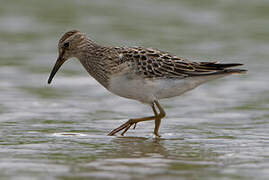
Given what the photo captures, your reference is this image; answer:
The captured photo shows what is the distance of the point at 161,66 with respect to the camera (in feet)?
32.6

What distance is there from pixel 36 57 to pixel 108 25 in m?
3.67

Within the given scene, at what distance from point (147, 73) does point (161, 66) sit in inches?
12.9

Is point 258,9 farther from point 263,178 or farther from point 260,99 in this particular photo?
point 263,178

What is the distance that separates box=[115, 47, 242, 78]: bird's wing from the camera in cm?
980

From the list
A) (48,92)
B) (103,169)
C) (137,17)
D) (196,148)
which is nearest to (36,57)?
(48,92)

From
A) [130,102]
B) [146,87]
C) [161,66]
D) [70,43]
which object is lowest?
[130,102]

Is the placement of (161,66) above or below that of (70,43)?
below

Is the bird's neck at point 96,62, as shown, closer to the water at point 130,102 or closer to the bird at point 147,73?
the bird at point 147,73

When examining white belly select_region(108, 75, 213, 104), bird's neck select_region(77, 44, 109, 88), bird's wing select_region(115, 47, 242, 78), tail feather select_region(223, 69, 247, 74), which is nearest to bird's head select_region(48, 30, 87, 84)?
bird's neck select_region(77, 44, 109, 88)

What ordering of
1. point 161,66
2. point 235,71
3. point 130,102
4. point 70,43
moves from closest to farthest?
point 235,71, point 161,66, point 70,43, point 130,102

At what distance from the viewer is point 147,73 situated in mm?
9758

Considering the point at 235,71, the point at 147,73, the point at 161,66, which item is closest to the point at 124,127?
the point at 147,73

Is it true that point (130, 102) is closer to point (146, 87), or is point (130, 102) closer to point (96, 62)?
point (96, 62)

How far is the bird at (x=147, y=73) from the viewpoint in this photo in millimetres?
9688
